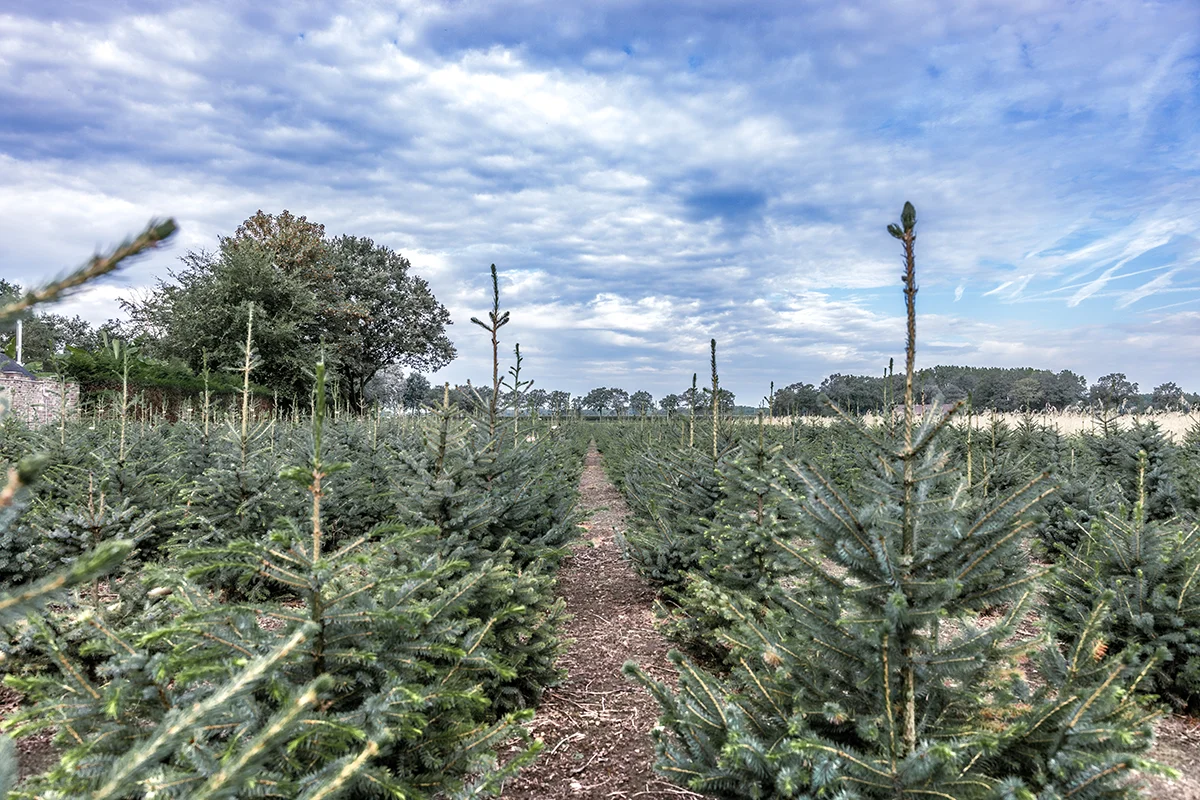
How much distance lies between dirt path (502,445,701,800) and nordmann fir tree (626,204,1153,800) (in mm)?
1180

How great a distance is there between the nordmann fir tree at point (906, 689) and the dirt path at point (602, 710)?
3.87 feet

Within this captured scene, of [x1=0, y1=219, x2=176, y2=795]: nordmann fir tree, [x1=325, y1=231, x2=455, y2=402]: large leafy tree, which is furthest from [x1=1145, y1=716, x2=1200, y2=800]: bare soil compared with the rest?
[x1=325, y1=231, x2=455, y2=402]: large leafy tree

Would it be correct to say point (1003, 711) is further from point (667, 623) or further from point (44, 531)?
point (44, 531)

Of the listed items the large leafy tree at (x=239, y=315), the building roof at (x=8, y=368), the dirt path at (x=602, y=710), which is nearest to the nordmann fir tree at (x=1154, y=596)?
the dirt path at (x=602, y=710)

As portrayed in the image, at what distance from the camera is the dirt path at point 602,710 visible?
3541 millimetres

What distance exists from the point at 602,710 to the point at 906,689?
2.72m

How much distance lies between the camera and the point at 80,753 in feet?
6.05

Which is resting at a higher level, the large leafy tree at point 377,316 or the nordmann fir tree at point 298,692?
the large leafy tree at point 377,316

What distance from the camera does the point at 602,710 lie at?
449 cm

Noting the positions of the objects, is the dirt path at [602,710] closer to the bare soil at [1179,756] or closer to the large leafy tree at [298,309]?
the bare soil at [1179,756]

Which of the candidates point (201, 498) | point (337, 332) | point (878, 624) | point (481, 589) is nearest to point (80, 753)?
point (481, 589)

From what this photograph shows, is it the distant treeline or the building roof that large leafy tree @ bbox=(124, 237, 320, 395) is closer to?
the building roof

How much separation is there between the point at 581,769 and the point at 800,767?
197cm

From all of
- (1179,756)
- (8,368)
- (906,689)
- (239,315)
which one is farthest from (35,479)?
(239,315)
